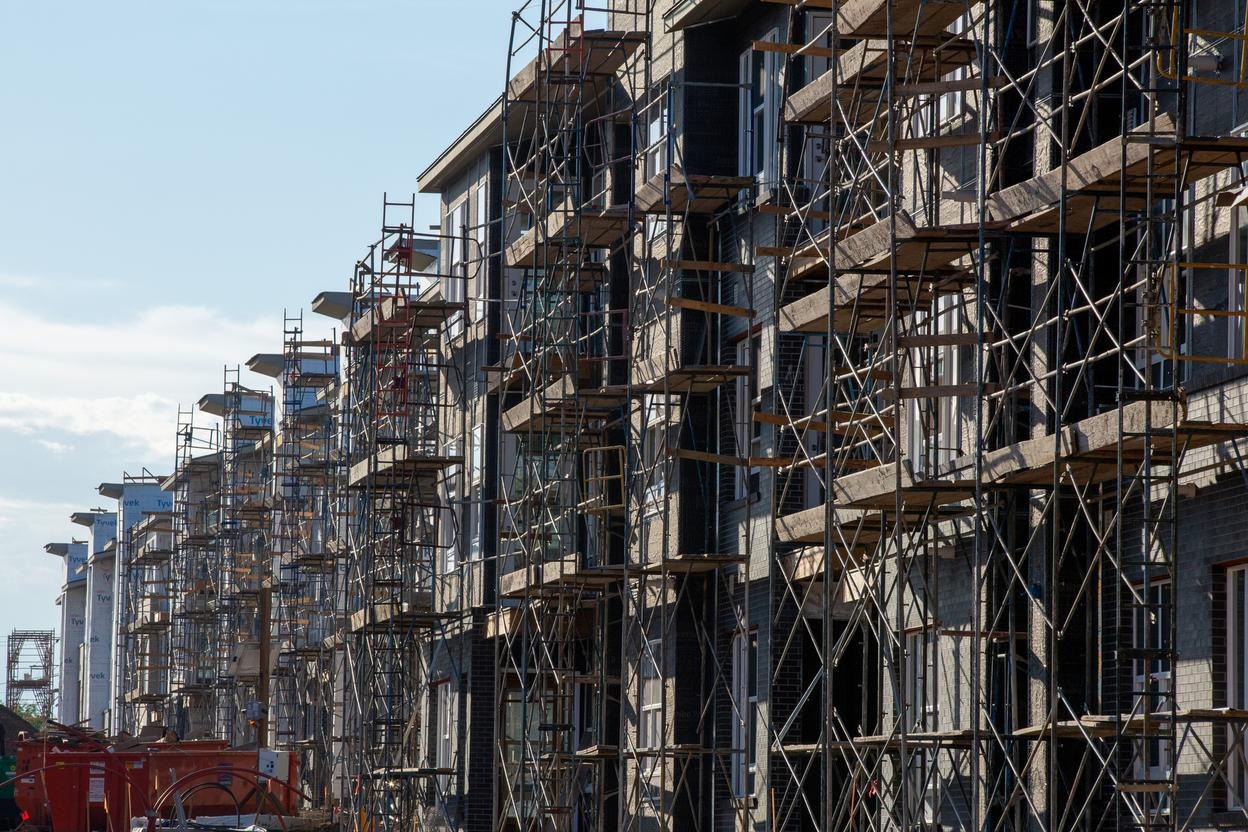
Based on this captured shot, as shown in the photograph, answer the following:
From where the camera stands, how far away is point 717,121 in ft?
94.7

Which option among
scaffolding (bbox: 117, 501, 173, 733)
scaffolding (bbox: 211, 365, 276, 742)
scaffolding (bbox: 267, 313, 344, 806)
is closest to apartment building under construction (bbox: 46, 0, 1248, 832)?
scaffolding (bbox: 267, 313, 344, 806)

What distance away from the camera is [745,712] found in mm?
26688

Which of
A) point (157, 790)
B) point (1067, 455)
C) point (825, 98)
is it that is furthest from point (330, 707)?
point (1067, 455)

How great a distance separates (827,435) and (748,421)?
682cm

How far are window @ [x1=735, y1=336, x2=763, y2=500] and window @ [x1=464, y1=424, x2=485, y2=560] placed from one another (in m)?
10.7

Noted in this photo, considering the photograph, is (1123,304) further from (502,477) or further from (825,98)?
(502,477)

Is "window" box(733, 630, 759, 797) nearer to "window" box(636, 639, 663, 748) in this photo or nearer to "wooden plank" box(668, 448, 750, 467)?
"window" box(636, 639, 663, 748)

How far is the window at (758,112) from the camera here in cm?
2717

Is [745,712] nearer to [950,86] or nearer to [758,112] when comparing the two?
[758,112]

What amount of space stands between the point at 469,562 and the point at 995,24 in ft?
65.8

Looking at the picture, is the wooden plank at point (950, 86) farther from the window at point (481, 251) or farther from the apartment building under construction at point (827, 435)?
the window at point (481, 251)

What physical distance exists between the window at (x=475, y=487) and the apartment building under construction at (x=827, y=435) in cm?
12

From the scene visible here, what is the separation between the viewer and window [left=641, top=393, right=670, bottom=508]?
28922mm

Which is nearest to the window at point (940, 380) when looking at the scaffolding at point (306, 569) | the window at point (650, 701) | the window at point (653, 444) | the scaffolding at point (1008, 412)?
the scaffolding at point (1008, 412)
